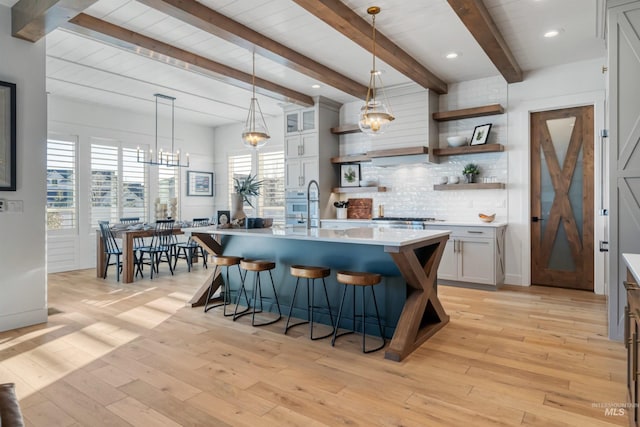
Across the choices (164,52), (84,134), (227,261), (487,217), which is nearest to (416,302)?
(227,261)

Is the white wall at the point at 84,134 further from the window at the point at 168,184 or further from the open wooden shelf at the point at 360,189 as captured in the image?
the open wooden shelf at the point at 360,189

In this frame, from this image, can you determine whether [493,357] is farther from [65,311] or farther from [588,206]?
[65,311]

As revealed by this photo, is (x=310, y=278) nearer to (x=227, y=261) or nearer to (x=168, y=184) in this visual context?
(x=227, y=261)

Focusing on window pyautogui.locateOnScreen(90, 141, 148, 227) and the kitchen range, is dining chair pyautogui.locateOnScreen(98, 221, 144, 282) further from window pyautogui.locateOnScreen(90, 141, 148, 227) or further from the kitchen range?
the kitchen range

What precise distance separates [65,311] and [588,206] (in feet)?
21.0

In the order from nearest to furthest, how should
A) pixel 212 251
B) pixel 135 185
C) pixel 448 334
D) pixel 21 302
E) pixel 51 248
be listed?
pixel 448 334 → pixel 21 302 → pixel 212 251 → pixel 51 248 → pixel 135 185

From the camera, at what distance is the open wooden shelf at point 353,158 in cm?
655

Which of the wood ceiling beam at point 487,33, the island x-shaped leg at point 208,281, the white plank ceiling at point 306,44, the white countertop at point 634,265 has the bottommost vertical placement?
the island x-shaped leg at point 208,281

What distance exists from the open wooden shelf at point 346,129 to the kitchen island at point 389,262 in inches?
124

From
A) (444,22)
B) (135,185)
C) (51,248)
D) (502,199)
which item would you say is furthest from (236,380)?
(135,185)

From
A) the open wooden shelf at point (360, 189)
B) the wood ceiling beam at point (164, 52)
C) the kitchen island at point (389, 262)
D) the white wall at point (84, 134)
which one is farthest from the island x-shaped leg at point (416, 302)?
the white wall at point (84, 134)

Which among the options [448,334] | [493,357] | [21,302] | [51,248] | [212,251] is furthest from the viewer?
[51,248]

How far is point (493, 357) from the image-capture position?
9.68 feet

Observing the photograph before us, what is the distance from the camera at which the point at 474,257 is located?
17.0 feet
